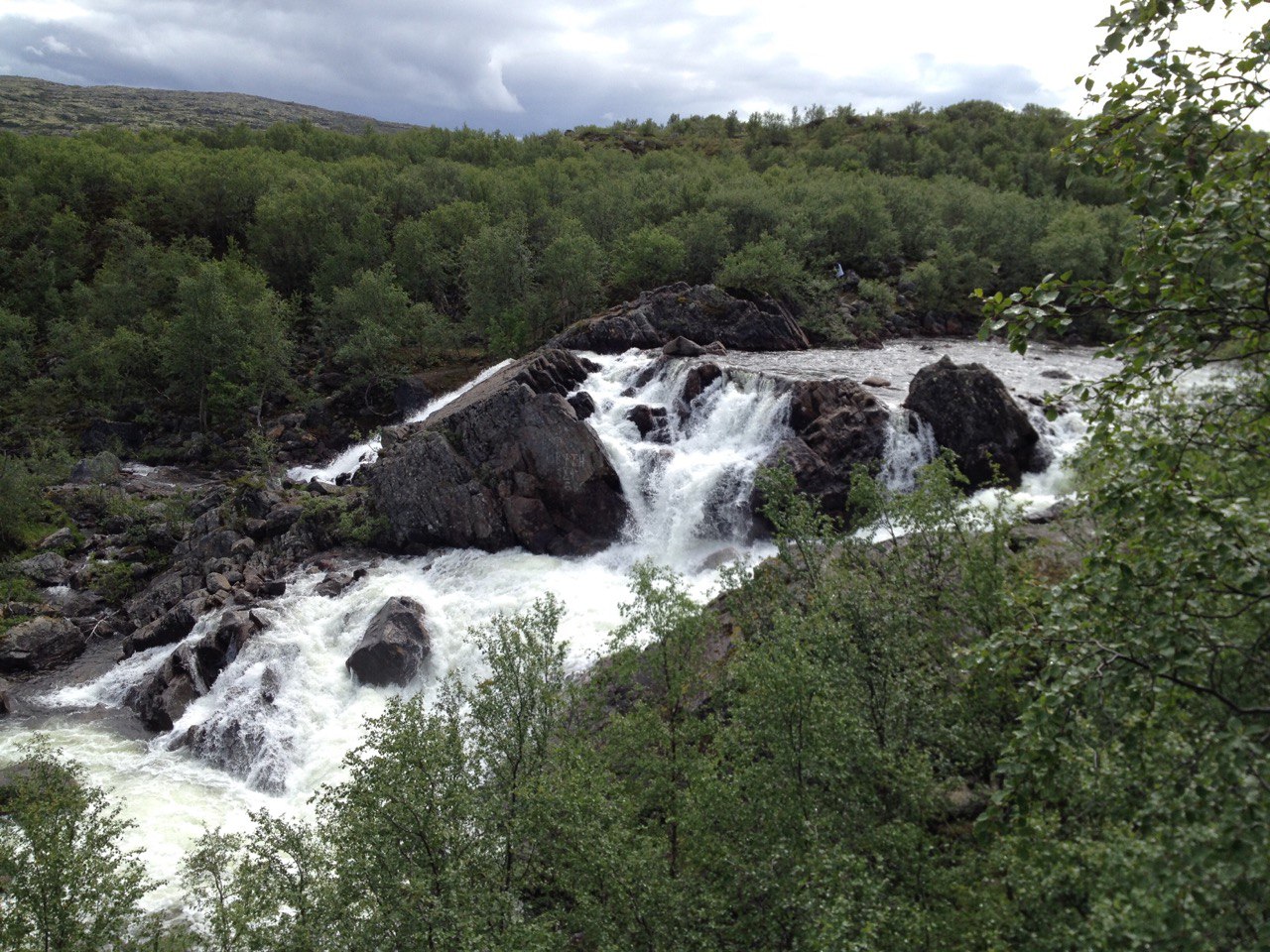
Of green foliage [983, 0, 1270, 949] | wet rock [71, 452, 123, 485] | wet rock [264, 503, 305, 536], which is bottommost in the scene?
wet rock [71, 452, 123, 485]

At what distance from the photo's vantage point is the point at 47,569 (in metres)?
44.1

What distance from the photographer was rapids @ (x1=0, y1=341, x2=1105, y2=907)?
28469mm

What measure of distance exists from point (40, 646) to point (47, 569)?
30.1ft

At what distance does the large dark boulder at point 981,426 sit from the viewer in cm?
3925

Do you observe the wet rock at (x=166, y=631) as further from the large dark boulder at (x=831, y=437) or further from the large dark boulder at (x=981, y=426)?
the large dark boulder at (x=981, y=426)

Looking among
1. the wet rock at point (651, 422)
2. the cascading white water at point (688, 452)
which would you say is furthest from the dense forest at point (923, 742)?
the wet rock at point (651, 422)

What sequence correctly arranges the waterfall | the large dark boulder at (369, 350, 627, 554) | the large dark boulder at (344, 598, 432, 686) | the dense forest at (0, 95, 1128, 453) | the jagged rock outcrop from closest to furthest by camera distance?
1. the jagged rock outcrop
2. the large dark boulder at (344, 598, 432, 686)
3. the waterfall
4. the large dark boulder at (369, 350, 627, 554)
5. the dense forest at (0, 95, 1128, 453)

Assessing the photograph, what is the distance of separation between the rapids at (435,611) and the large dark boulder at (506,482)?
1.39m

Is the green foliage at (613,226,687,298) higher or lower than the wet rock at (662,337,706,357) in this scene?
higher

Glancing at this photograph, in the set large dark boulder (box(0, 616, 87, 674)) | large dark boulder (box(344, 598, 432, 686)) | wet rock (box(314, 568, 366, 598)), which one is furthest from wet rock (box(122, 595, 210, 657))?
large dark boulder (box(344, 598, 432, 686))

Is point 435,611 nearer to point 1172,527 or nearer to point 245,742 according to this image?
point 245,742

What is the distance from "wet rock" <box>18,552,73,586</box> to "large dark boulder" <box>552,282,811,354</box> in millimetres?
36509

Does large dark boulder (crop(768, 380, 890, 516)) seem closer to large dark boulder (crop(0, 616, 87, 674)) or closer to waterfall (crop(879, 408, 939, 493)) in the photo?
waterfall (crop(879, 408, 939, 493))

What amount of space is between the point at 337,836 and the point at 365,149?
133234mm
